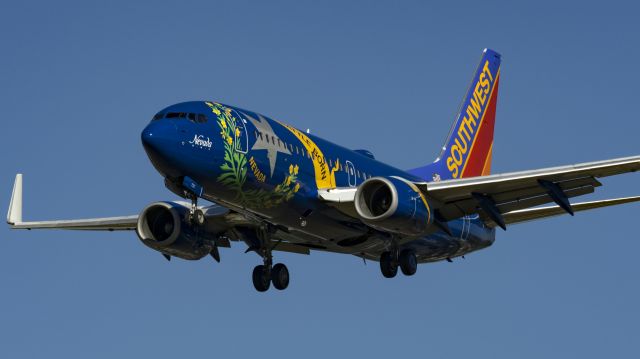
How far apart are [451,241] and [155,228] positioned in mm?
11293

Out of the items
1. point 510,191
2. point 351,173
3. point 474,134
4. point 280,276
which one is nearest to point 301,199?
point 351,173

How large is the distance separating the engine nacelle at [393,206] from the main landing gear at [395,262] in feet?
11.4

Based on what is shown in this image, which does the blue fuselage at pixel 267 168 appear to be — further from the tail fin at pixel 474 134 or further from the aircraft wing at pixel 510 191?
Result: the tail fin at pixel 474 134

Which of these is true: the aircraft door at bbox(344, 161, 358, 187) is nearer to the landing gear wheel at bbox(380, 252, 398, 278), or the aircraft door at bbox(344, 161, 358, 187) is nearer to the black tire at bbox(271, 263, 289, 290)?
the landing gear wheel at bbox(380, 252, 398, 278)

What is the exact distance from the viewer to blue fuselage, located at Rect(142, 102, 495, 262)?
37031 millimetres

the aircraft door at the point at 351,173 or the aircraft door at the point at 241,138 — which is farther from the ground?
the aircraft door at the point at 241,138

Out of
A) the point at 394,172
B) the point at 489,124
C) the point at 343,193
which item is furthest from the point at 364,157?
the point at 489,124

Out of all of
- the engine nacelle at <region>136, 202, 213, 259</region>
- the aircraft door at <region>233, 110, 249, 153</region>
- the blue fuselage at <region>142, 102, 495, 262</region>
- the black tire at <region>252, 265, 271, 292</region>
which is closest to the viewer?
the blue fuselage at <region>142, 102, 495, 262</region>

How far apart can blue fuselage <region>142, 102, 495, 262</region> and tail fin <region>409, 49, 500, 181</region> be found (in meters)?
6.46

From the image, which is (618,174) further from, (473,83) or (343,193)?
(473,83)

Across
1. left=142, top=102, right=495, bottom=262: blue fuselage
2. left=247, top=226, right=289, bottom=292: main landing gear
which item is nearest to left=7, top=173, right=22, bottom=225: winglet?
left=247, top=226, right=289, bottom=292: main landing gear

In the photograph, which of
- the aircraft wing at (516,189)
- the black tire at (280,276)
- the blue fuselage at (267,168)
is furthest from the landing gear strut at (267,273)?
the aircraft wing at (516,189)

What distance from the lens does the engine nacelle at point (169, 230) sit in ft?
144

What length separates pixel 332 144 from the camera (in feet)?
144
